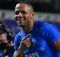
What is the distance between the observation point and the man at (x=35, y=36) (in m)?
2.53

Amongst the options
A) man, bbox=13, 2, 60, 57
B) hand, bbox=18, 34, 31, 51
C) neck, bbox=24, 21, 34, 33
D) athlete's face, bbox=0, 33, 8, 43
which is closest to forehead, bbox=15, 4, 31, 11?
man, bbox=13, 2, 60, 57

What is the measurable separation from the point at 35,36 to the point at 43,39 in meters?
0.09

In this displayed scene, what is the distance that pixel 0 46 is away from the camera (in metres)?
3.12

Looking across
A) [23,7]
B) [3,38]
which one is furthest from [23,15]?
[3,38]

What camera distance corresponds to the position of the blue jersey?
254 cm

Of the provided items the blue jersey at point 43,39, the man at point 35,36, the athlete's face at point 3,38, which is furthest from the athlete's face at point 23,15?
the athlete's face at point 3,38

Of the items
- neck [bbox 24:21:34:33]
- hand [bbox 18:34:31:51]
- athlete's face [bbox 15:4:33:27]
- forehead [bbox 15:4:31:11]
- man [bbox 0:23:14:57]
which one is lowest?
man [bbox 0:23:14:57]

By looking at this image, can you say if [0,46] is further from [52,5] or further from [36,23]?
[52,5]

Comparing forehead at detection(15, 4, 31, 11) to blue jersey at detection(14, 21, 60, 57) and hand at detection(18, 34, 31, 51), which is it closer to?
blue jersey at detection(14, 21, 60, 57)

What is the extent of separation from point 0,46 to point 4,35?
0.13m

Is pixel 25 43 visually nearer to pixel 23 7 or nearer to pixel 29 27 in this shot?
pixel 29 27

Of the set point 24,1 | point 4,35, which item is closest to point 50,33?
point 24,1

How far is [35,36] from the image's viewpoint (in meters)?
2.66

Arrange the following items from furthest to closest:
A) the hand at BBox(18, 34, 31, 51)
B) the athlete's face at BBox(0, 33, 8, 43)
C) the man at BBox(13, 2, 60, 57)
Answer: the athlete's face at BBox(0, 33, 8, 43) < the man at BBox(13, 2, 60, 57) < the hand at BBox(18, 34, 31, 51)
